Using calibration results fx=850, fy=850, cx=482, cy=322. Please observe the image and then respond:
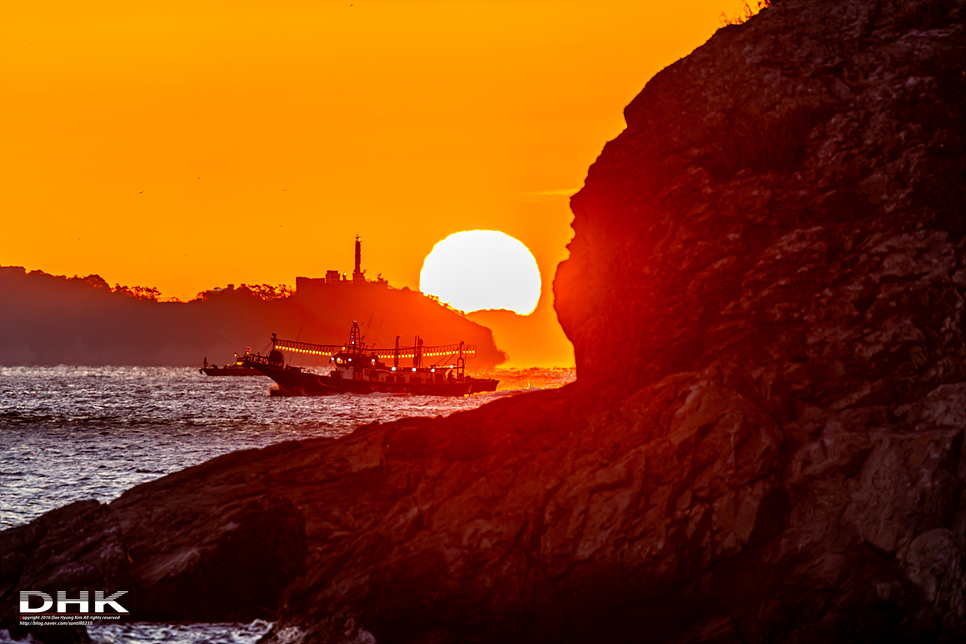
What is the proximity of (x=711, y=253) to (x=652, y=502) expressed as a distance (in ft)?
12.8

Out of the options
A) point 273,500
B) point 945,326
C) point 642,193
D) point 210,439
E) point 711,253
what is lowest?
point 210,439

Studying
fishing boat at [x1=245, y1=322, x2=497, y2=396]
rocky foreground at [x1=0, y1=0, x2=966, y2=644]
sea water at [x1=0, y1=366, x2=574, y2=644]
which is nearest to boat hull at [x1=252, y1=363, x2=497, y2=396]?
fishing boat at [x1=245, y1=322, x2=497, y2=396]

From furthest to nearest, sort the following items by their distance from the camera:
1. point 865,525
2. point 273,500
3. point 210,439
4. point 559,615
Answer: point 210,439
point 273,500
point 559,615
point 865,525

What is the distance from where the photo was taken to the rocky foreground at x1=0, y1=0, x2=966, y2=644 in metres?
9.59

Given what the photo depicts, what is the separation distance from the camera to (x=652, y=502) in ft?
33.1

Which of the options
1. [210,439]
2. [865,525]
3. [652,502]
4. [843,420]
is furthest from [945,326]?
[210,439]

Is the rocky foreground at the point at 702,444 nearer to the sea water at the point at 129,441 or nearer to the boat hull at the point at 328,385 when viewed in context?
the sea water at the point at 129,441

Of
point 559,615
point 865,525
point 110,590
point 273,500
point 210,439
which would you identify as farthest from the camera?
point 210,439

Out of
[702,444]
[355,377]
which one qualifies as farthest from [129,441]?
[355,377]

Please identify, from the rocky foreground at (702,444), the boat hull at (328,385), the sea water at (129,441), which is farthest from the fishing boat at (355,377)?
the rocky foreground at (702,444)

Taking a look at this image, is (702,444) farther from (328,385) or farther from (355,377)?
(328,385)

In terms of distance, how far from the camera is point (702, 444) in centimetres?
1040

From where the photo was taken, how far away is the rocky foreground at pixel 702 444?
9586 mm

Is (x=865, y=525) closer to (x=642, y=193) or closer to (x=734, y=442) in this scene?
(x=734, y=442)
